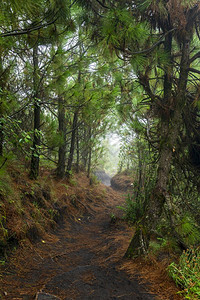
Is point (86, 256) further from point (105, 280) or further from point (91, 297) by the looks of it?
point (91, 297)

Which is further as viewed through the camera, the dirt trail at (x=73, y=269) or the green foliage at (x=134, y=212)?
the green foliage at (x=134, y=212)

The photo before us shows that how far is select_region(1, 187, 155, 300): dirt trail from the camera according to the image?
263 centimetres

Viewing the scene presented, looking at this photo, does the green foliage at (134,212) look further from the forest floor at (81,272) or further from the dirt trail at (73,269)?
the forest floor at (81,272)

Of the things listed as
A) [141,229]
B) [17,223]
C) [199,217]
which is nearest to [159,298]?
[141,229]

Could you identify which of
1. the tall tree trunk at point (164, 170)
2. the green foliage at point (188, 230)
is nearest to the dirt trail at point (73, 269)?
the tall tree trunk at point (164, 170)

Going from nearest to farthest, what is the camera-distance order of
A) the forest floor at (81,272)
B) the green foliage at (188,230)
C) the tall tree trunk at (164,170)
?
the forest floor at (81,272) → the green foliage at (188,230) → the tall tree trunk at (164,170)

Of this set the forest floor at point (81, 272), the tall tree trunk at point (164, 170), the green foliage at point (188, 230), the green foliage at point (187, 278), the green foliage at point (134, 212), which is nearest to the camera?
the green foliage at point (187, 278)

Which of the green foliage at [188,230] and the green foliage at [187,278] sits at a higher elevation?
the green foliage at [188,230]

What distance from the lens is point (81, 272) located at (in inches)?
126

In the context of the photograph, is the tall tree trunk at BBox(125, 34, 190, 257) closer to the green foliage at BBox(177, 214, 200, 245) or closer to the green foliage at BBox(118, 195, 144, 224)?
the green foliage at BBox(177, 214, 200, 245)

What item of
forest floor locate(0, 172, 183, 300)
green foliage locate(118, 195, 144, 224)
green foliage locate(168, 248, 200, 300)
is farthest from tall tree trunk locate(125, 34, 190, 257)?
green foliage locate(118, 195, 144, 224)

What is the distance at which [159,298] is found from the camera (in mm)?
2492

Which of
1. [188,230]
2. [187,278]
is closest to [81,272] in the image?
[187,278]

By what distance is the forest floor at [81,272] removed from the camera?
8.59 feet
